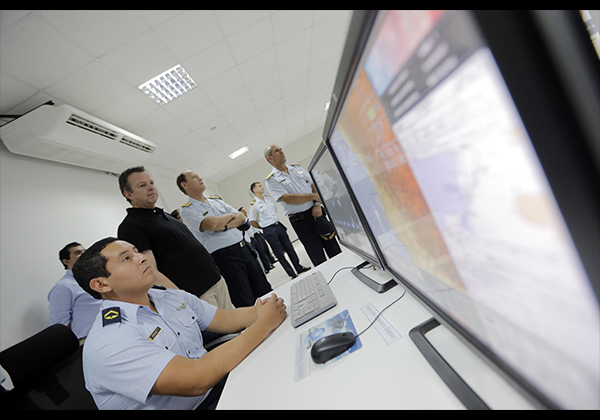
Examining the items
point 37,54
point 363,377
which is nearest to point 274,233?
point 37,54

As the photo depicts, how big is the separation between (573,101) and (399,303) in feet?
2.18

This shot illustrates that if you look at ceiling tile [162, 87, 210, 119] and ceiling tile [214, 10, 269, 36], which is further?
ceiling tile [162, 87, 210, 119]

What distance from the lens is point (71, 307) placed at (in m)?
2.05

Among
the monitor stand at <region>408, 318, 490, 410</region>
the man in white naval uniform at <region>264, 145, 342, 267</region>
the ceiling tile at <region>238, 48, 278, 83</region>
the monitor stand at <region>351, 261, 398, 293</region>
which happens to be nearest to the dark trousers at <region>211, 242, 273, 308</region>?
the man in white naval uniform at <region>264, 145, 342, 267</region>

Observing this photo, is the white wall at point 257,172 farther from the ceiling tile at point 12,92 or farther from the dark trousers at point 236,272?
the ceiling tile at point 12,92

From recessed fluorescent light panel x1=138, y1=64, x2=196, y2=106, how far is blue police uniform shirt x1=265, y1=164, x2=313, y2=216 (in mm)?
1626

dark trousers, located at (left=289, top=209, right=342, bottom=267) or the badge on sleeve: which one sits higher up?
the badge on sleeve

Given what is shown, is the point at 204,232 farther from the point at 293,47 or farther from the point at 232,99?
the point at 293,47

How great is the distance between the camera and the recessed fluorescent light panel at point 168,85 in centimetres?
269

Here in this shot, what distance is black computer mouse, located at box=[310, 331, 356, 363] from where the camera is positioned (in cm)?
65

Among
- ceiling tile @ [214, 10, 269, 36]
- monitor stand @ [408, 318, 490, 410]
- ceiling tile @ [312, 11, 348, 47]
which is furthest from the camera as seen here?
ceiling tile @ [312, 11, 348, 47]

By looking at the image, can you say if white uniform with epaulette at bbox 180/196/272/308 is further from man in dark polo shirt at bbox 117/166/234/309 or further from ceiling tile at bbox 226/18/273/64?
ceiling tile at bbox 226/18/273/64
